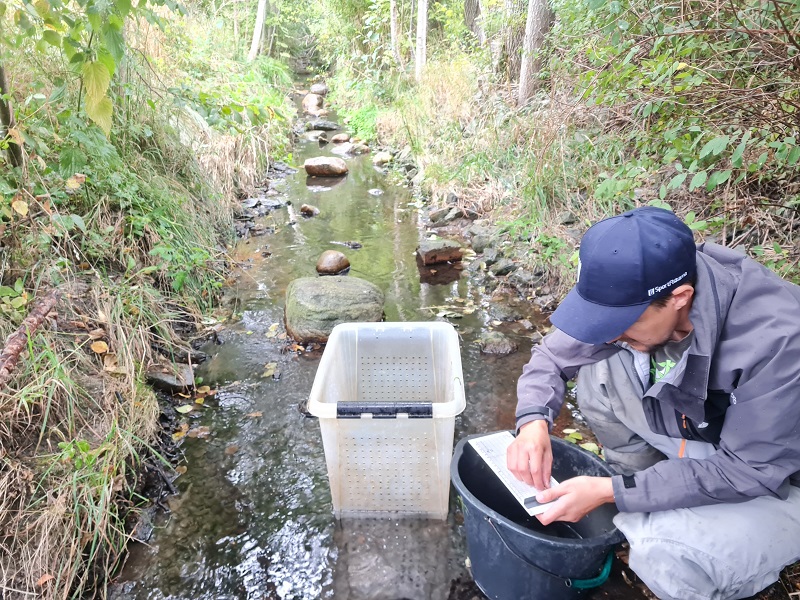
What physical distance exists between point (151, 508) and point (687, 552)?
2.02m

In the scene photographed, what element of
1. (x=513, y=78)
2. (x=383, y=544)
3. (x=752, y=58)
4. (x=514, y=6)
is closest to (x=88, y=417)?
(x=383, y=544)

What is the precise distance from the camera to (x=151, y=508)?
2.19 metres

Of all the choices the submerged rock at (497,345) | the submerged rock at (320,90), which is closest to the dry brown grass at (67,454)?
the submerged rock at (497,345)

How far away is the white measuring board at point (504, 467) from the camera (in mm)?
1505

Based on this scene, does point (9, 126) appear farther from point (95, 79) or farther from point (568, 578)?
point (568, 578)

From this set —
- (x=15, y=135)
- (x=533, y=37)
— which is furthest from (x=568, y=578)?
(x=533, y=37)

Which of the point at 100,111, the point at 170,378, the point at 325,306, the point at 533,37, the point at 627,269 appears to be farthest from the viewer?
the point at 533,37

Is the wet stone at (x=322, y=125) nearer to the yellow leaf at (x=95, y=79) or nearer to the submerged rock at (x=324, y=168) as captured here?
the submerged rock at (x=324, y=168)

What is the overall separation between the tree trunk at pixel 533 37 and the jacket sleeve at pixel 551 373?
4.79m

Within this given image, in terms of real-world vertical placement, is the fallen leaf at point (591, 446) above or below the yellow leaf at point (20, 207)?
below

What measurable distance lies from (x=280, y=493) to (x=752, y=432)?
72.2 inches

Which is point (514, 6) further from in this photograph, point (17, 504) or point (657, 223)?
point (17, 504)

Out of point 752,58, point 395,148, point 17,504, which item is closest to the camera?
point 17,504

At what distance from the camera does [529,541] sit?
143 centimetres
